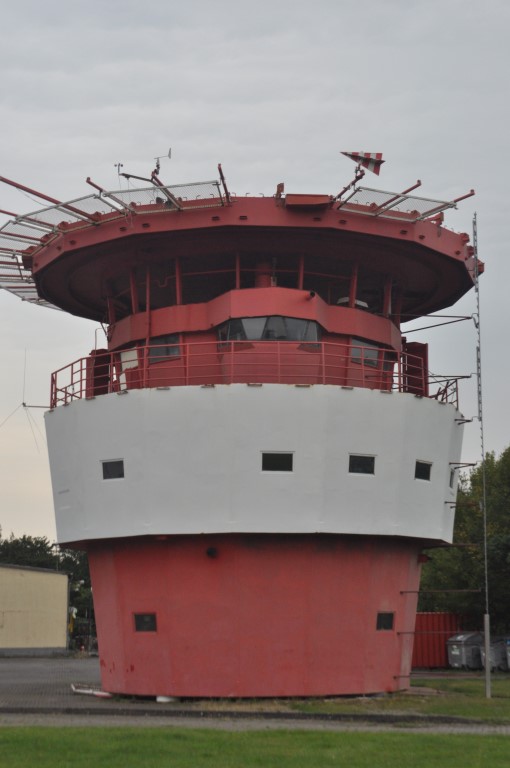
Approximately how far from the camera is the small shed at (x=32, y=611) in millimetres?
62781

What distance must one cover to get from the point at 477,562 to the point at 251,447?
34305mm

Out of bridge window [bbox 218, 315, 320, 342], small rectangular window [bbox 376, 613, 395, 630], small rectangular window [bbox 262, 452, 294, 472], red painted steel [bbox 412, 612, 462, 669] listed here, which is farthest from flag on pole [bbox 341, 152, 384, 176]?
red painted steel [bbox 412, 612, 462, 669]

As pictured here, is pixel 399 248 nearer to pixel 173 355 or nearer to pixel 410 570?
pixel 173 355

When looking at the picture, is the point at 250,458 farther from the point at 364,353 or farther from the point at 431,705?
the point at 431,705

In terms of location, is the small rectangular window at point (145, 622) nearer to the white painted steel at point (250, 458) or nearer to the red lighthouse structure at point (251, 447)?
the red lighthouse structure at point (251, 447)

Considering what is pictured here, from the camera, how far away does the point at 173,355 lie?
96.3 feet

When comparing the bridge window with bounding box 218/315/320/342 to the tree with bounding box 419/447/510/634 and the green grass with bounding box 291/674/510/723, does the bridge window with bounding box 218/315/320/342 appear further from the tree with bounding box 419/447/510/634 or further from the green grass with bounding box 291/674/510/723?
the tree with bounding box 419/447/510/634

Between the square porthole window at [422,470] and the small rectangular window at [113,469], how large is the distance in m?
7.84

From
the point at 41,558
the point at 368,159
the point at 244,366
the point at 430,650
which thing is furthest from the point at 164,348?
the point at 41,558

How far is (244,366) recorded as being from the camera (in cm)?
2864

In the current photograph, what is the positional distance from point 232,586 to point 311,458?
149 inches

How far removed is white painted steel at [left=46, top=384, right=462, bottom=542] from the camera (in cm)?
2694

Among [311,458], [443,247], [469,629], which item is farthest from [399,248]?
[469,629]

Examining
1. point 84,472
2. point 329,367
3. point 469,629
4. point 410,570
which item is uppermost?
point 329,367
